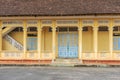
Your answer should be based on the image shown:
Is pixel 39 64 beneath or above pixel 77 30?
beneath

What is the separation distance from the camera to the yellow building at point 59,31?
104 feet

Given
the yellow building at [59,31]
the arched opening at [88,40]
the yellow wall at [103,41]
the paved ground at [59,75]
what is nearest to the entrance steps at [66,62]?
the yellow building at [59,31]

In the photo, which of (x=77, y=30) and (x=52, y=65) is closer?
(x=52, y=65)

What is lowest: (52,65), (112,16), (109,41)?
Result: (52,65)

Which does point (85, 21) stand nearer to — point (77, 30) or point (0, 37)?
point (77, 30)

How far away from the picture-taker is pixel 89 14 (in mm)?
31062

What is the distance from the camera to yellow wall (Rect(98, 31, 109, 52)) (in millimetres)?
33469

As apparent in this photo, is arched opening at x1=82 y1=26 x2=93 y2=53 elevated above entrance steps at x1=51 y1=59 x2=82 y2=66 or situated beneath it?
elevated above

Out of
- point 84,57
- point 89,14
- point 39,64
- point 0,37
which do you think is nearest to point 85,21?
point 89,14

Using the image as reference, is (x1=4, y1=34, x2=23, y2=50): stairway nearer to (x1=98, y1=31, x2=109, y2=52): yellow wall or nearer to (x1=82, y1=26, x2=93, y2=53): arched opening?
(x1=82, y1=26, x2=93, y2=53): arched opening

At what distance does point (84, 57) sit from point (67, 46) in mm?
2872

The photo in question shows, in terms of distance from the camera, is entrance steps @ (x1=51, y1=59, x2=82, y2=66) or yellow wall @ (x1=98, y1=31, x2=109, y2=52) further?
yellow wall @ (x1=98, y1=31, x2=109, y2=52)

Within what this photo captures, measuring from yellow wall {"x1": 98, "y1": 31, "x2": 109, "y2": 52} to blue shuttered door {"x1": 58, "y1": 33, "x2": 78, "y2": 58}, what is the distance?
2.25 meters

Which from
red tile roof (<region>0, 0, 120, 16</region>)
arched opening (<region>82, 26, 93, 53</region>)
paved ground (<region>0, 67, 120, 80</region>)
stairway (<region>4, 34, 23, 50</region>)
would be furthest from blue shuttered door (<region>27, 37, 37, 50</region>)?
paved ground (<region>0, 67, 120, 80</region>)
